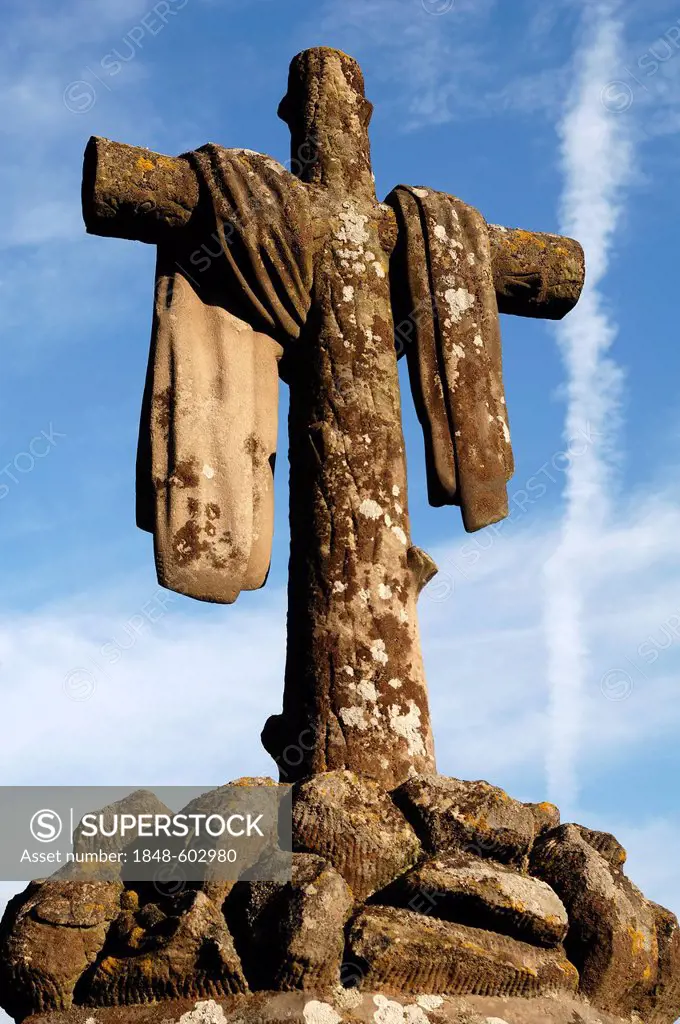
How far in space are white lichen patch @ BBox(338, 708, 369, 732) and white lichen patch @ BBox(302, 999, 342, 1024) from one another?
1.42 metres

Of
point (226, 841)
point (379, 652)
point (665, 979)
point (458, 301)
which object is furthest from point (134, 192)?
point (665, 979)

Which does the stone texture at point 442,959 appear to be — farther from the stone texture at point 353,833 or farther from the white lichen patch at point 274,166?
the white lichen patch at point 274,166

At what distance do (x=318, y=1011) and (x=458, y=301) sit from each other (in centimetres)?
365

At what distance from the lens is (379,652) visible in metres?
5.52

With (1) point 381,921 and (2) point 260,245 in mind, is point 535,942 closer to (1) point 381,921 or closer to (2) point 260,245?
(1) point 381,921

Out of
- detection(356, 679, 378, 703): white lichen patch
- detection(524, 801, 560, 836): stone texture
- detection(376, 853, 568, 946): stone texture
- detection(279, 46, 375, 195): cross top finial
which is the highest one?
detection(279, 46, 375, 195): cross top finial

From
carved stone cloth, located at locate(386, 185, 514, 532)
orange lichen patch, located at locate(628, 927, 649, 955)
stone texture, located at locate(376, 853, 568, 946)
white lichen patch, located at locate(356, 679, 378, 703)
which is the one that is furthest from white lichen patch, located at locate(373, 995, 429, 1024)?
carved stone cloth, located at locate(386, 185, 514, 532)

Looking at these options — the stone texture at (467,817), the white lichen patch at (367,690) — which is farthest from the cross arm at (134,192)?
the stone texture at (467,817)

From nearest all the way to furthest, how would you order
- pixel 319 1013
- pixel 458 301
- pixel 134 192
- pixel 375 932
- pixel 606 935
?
pixel 319 1013 → pixel 375 932 → pixel 606 935 → pixel 134 192 → pixel 458 301

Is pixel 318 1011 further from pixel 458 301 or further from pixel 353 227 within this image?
pixel 353 227

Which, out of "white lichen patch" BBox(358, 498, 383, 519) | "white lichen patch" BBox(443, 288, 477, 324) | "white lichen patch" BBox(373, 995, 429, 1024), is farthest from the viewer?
"white lichen patch" BBox(443, 288, 477, 324)

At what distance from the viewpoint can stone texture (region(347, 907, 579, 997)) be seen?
169 inches

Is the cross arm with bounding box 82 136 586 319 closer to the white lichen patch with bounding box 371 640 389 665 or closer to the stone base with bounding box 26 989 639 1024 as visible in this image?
the white lichen patch with bounding box 371 640 389 665

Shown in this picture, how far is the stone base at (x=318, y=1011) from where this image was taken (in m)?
4.10
